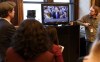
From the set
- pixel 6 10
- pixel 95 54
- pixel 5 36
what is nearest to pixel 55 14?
pixel 6 10

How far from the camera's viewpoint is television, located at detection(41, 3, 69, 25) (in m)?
5.05

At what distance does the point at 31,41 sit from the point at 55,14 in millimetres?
3238

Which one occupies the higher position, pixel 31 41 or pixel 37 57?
pixel 31 41

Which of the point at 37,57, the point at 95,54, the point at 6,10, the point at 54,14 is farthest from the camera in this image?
the point at 54,14

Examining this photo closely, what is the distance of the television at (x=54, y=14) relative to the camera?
16.6 feet

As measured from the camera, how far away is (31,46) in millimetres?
1996

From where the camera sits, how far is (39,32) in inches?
79.3

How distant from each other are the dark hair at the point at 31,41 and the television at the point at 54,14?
3009 millimetres

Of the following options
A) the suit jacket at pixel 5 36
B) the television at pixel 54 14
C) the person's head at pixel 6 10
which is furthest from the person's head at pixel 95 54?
the television at pixel 54 14

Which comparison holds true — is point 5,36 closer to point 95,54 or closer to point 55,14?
point 95,54

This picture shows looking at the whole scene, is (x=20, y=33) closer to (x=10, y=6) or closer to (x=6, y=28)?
(x=6, y=28)

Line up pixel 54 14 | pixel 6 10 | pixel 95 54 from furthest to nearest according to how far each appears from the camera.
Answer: pixel 54 14, pixel 6 10, pixel 95 54

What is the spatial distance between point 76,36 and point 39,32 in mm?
3184

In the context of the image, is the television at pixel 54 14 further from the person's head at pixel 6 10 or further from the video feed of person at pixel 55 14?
the person's head at pixel 6 10
